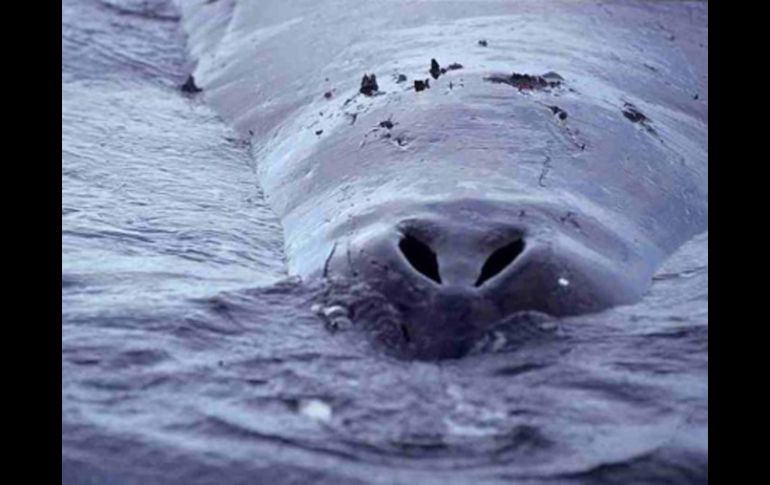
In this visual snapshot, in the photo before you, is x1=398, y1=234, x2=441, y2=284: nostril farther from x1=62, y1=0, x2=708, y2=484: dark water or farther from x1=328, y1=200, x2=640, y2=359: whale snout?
x1=62, y1=0, x2=708, y2=484: dark water

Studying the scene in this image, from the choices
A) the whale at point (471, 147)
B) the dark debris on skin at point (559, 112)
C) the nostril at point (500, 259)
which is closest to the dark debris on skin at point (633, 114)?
the whale at point (471, 147)

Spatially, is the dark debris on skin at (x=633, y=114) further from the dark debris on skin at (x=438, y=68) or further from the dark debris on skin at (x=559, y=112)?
the dark debris on skin at (x=438, y=68)

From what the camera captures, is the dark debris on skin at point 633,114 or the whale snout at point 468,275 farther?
the dark debris on skin at point 633,114

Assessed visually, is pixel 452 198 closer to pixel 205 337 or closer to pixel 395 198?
pixel 395 198

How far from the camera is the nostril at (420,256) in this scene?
15.9 ft

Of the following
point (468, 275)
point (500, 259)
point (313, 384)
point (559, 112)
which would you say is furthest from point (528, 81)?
point (313, 384)

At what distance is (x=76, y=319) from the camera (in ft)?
16.5

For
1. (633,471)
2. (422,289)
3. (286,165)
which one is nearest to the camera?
(633,471)

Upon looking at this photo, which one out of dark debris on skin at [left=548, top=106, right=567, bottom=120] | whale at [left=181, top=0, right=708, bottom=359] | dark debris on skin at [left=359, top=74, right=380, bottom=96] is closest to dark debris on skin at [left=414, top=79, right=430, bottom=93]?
whale at [left=181, top=0, right=708, bottom=359]

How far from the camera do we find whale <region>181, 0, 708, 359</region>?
4887 millimetres

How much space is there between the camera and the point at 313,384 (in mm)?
4598

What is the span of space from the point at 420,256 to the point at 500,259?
0.80ft
